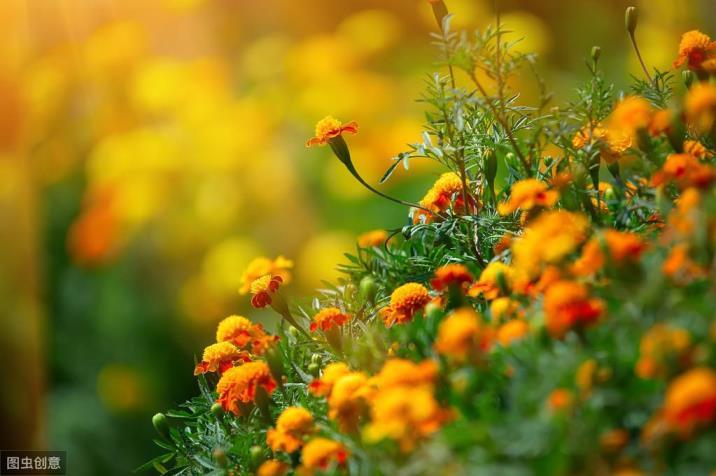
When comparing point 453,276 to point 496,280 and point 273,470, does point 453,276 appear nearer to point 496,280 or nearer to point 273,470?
point 496,280

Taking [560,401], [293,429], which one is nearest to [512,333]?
[560,401]

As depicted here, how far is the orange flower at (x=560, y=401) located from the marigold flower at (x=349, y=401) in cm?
23

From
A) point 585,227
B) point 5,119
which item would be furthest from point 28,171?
point 585,227

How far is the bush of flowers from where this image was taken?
0.75 metres

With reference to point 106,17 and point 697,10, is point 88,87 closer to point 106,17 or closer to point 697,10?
point 106,17

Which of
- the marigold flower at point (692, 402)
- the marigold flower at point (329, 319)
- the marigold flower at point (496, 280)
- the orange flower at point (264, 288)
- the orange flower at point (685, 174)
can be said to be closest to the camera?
the marigold flower at point (692, 402)

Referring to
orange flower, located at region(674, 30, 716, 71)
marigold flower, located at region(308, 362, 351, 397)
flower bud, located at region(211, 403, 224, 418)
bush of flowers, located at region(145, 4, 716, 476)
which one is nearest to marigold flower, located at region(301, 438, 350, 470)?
bush of flowers, located at region(145, 4, 716, 476)

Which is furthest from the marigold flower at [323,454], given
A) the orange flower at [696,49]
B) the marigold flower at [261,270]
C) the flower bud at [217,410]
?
the orange flower at [696,49]

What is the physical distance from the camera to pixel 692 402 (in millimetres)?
673

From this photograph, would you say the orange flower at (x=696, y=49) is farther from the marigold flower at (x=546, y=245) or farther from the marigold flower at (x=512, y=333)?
the marigold flower at (x=512, y=333)

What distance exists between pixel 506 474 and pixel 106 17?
95.2 inches

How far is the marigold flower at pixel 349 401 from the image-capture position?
0.92 metres

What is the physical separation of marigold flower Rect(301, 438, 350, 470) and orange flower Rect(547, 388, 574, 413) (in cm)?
21

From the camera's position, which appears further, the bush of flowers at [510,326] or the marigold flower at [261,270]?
the marigold flower at [261,270]
